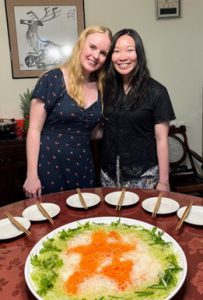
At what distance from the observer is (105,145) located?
2.01m

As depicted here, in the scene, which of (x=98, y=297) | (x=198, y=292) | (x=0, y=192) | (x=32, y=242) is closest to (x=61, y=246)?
(x=32, y=242)

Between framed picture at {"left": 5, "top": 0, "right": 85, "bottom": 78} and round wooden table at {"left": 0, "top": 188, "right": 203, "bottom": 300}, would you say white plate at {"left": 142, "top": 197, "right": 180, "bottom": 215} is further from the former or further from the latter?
framed picture at {"left": 5, "top": 0, "right": 85, "bottom": 78}

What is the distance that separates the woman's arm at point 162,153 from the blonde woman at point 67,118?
390mm

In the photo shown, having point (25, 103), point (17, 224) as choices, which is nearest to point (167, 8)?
point (25, 103)

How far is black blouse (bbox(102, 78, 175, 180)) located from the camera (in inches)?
73.6

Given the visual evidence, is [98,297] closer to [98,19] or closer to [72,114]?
[72,114]

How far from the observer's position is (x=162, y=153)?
195 centimetres

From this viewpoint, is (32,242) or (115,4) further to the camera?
(115,4)

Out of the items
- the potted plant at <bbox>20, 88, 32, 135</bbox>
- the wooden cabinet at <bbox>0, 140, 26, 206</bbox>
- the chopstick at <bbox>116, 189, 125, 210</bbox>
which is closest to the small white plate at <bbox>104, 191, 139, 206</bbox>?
the chopstick at <bbox>116, 189, 125, 210</bbox>

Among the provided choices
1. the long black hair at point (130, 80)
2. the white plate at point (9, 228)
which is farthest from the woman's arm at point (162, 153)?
the white plate at point (9, 228)

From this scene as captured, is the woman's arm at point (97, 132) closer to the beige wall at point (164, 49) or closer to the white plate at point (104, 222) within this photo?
the white plate at point (104, 222)

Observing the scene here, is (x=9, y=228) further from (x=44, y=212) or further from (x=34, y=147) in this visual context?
(x=34, y=147)

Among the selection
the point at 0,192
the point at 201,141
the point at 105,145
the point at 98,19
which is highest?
the point at 98,19

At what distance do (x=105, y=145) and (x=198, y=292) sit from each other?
3.93ft
